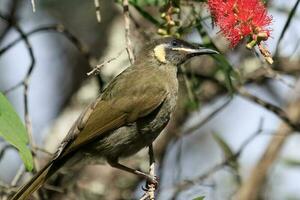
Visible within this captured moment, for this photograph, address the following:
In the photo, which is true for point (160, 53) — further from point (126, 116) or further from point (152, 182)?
point (152, 182)

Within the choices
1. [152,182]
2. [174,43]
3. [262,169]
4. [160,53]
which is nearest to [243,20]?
[152,182]

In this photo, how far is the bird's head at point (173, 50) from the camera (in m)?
4.77

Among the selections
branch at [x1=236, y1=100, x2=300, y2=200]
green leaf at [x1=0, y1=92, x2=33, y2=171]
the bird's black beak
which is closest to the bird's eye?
the bird's black beak

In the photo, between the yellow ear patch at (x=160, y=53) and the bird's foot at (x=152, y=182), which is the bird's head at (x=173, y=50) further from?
the bird's foot at (x=152, y=182)

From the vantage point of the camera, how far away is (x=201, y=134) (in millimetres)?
8750

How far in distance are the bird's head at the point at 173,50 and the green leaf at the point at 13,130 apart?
5.20ft

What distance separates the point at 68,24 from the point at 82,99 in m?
2.24

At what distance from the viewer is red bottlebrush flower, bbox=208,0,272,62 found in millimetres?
3523

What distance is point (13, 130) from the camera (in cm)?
319

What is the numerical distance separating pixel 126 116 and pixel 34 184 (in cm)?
72

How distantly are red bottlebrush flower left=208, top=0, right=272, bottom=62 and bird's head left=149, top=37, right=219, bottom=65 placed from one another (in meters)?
0.96

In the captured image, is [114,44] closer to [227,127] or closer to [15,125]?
[227,127]

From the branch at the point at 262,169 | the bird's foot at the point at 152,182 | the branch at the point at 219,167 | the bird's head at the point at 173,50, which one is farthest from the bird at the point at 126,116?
the branch at the point at 262,169

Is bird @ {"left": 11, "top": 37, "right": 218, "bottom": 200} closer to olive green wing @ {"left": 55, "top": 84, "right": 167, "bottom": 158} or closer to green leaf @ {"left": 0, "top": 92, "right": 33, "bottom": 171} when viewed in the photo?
olive green wing @ {"left": 55, "top": 84, "right": 167, "bottom": 158}
